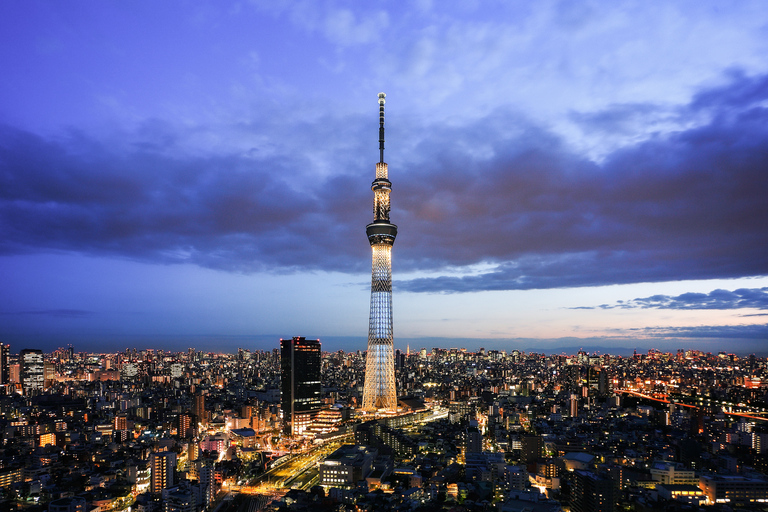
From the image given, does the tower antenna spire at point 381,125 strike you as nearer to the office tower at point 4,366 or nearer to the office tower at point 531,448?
the office tower at point 531,448

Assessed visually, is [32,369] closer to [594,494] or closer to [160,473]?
[160,473]

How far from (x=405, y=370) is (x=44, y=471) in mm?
63781

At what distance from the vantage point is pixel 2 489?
78.5 ft

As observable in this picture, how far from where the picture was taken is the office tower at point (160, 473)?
24.1m

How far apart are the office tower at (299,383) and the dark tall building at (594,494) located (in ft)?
73.2

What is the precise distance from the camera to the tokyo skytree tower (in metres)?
35.3

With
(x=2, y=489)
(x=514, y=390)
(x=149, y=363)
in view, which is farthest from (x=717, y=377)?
A: (x=149, y=363)

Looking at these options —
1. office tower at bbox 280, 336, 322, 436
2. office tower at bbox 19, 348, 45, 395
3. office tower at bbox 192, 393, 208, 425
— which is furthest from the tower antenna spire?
office tower at bbox 19, 348, 45, 395

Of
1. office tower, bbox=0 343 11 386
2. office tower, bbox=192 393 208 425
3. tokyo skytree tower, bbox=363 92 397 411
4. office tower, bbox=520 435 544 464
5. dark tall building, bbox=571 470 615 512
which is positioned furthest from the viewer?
office tower, bbox=0 343 11 386

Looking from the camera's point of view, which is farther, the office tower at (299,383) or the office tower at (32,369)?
the office tower at (32,369)

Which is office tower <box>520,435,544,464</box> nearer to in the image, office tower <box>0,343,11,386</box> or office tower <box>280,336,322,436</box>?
office tower <box>280,336,322,436</box>

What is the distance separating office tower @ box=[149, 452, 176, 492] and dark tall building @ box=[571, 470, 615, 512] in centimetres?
1646

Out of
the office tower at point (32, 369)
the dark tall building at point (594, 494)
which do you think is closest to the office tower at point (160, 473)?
the dark tall building at point (594, 494)

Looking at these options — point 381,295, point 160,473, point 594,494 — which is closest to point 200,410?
point 381,295
